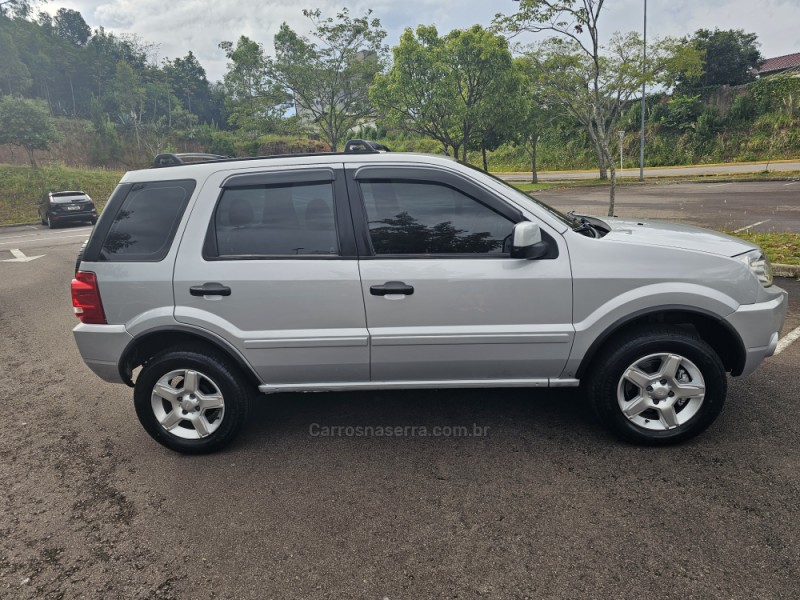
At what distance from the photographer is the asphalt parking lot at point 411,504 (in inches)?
92.4

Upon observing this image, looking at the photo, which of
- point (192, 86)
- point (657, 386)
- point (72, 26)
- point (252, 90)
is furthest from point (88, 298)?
point (72, 26)

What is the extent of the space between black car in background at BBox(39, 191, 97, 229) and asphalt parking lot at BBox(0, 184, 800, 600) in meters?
19.8

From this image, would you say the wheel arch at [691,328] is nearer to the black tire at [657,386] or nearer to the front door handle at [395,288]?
the black tire at [657,386]

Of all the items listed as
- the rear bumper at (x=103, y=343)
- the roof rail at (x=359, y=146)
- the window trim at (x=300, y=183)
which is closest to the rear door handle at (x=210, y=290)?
the window trim at (x=300, y=183)

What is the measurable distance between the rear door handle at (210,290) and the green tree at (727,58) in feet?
147

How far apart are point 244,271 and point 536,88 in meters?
25.2

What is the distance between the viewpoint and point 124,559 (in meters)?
2.56

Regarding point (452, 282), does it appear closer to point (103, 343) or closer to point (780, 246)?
point (103, 343)

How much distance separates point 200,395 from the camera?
11.2ft

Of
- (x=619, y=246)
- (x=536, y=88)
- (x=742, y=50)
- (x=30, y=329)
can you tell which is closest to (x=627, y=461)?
(x=619, y=246)

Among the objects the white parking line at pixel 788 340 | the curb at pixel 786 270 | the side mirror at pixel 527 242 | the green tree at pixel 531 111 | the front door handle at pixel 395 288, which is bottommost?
the white parking line at pixel 788 340

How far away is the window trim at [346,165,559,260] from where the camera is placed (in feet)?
10.5

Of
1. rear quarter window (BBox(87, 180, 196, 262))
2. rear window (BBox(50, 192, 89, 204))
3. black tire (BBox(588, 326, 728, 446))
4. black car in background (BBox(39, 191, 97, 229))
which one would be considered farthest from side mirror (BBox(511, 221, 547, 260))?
rear window (BBox(50, 192, 89, 204))

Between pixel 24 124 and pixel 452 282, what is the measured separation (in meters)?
39.0
